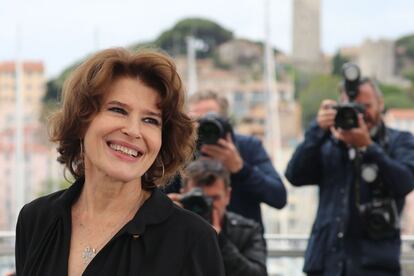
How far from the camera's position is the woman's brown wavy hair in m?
2.65

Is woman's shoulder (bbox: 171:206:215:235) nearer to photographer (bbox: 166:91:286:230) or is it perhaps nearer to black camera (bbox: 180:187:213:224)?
black camera (bbox: 180:187:213:224)

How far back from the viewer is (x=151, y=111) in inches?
104

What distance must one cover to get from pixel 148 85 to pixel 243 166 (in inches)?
76.4

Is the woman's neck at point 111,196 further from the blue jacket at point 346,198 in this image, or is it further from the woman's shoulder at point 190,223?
the blue jacket at point 346,198

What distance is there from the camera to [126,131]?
2598 millimetres

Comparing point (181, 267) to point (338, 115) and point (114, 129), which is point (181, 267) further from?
point (338, 115)

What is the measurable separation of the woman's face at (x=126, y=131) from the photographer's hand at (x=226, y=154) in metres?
1.79

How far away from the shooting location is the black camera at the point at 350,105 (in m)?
4.51

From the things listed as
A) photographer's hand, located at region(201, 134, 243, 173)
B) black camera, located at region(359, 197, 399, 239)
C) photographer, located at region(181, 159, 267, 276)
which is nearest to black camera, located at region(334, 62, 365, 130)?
black camera, located at region(359, 197, 399, 239)

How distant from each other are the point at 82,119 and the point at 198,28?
94690 millimetres

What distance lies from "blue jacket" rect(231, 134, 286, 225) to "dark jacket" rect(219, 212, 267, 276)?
24.0 inches

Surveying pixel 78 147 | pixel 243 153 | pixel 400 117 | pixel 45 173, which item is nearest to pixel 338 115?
pixel 243 153

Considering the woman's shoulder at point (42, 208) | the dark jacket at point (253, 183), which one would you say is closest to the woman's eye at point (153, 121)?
the woman's shoulder at point (42, 208)

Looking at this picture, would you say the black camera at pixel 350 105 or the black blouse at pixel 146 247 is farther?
the black camera at pixel 350 105
